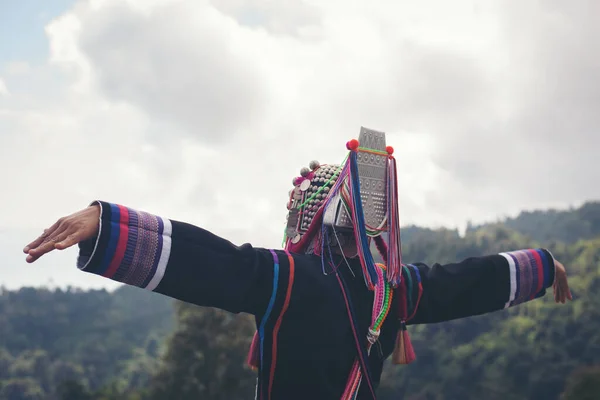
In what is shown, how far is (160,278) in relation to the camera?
3.02 meters

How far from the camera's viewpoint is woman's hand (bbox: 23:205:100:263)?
270cm

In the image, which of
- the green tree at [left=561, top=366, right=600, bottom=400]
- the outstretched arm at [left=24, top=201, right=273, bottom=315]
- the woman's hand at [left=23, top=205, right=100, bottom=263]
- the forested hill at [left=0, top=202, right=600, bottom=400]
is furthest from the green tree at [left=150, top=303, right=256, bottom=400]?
the woman's hand at [left=23, top=205, right=100, bottom=263]

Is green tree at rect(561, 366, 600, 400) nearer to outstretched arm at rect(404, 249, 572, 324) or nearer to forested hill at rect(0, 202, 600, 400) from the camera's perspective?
forested hill at rect(0, 202, 600, 400)

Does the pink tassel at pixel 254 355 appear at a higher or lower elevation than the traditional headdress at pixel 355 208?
lower

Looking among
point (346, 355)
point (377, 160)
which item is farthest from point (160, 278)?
point (377, 160)

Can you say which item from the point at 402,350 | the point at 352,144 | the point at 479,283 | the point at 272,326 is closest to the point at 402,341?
the point at 402,350

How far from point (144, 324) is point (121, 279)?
5910 centimetres

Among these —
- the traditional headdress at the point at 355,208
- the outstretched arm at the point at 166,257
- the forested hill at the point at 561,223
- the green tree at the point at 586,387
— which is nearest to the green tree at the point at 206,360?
the green tree at the point at 586,387

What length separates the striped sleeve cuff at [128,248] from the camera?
114 inches

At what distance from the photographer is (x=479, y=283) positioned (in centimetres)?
388

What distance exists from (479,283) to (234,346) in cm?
1637

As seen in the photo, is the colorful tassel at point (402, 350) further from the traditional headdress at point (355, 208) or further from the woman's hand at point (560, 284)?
the woman's hand at point (560, 284)

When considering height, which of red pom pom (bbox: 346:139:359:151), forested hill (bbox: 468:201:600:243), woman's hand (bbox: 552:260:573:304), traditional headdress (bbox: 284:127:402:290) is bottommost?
woman's hand (bbox: 552:260:573:304)

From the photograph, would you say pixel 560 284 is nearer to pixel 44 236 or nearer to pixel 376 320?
pixel 376 320
